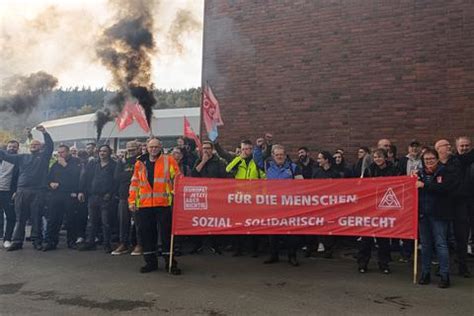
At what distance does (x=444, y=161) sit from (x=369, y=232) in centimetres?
136

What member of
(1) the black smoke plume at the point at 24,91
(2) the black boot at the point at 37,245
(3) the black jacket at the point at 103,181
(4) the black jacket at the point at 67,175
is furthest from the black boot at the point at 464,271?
(1) the black smoke plume at the point at 24,91

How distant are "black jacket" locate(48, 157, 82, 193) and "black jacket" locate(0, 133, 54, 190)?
5.5 inches

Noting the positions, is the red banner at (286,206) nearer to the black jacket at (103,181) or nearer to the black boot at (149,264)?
the black boot at (149,264)

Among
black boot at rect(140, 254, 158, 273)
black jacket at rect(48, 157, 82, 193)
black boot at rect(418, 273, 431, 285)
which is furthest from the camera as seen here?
black jacket at rect(48, 157, 82, 193)

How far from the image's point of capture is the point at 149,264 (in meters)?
6.28

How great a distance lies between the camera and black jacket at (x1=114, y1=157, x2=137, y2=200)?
306 inches

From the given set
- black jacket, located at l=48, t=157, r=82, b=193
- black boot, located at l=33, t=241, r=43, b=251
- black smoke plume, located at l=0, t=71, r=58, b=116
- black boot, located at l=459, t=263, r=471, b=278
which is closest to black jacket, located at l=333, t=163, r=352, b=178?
black boot, located at l=459, t=263, r=471, b=278

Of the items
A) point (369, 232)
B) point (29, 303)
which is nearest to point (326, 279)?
point (369, 232)

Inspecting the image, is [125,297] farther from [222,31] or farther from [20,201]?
[222,31]

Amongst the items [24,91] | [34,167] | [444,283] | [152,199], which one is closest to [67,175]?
[34,167]

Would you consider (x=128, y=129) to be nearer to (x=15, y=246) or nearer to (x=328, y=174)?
(x=15, y=246)

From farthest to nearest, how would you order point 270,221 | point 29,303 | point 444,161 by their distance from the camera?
point 270,221 → point 444,161 → point 29,303

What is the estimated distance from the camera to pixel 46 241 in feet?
26.4

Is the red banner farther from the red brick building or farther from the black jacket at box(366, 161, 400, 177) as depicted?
the red brick building
